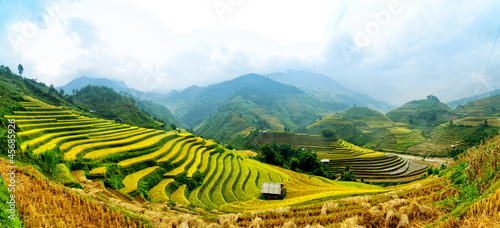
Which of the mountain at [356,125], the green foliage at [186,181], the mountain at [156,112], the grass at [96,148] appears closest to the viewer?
the grass at [96,148]

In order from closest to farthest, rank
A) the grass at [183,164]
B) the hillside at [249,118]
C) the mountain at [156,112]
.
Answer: the grass at [183,164] < the hillside at [249,118] < the mountain at [156,112]

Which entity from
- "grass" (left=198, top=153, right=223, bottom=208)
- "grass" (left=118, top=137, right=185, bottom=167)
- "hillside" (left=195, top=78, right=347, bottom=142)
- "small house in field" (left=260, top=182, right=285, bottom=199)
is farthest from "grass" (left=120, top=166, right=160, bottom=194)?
"hillside" (left=195, top=78, right=347, bottom=142)

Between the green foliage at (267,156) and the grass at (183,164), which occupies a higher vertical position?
the grass at (183,164)

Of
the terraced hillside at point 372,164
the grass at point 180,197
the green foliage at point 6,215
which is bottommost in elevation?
the terraced hillside at point 372,164

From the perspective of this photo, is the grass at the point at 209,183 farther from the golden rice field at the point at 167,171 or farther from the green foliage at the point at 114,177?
the green foliage at the point at 114,177

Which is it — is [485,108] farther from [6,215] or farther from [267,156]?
[6,215]

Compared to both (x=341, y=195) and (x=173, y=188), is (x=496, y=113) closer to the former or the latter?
(x=341, y=195)

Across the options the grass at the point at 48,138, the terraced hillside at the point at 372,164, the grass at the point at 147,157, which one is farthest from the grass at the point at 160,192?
the terraced hillside at the point at 372,164

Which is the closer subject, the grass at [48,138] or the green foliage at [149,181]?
the grass at [48,138]

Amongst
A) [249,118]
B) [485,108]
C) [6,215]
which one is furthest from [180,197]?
[485,108]

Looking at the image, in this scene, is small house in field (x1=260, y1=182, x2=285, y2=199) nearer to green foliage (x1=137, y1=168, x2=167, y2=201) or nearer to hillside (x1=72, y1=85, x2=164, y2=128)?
green foliage (x1=137, y1=168, x2=167, y2=201)
